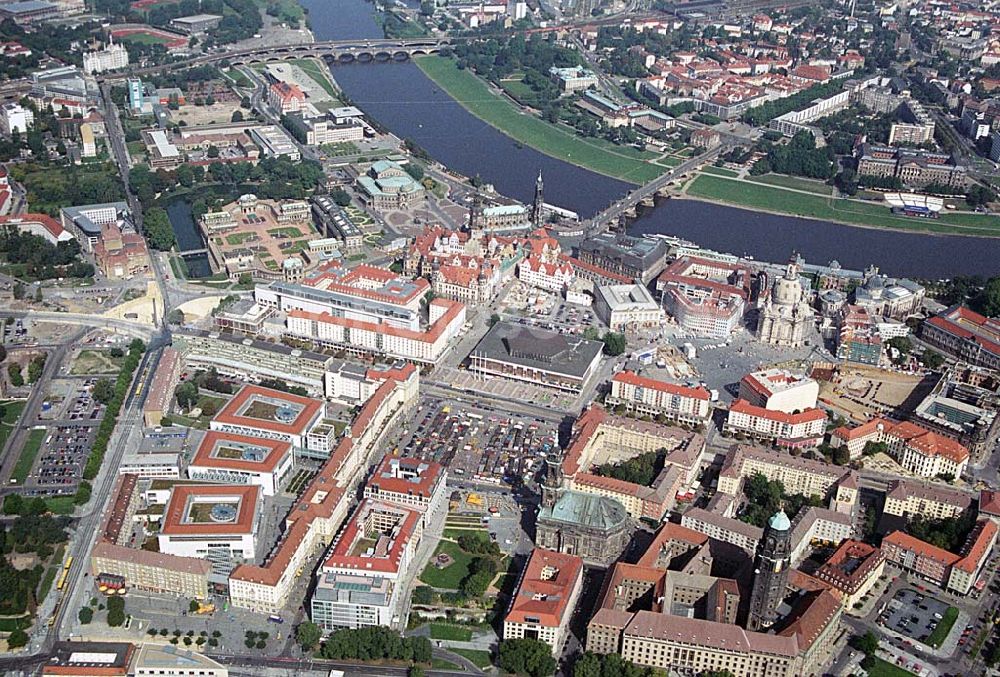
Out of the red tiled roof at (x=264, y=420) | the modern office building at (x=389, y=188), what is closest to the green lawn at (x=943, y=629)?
the red tiled roof at (x=264, y=420)

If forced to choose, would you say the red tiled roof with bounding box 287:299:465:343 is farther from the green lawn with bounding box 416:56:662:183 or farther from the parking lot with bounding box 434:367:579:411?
the green lawn with bounding box 416:56:662:183

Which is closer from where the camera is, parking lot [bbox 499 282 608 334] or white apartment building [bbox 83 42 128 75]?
parking lot [bbox 499 282 608 334]

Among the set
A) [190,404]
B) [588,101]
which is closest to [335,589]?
[190,404]

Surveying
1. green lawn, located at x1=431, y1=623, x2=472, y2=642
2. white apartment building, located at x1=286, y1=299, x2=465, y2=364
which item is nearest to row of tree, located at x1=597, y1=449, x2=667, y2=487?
green lawn, located at x1=431, y1=623, x2=472, y2=642

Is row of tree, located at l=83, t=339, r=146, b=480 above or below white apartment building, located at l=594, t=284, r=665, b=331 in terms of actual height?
below

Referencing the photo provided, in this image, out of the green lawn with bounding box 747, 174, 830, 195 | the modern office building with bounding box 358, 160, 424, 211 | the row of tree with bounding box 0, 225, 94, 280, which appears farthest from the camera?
the green lawn with bounding box 747, 174, 830, 195

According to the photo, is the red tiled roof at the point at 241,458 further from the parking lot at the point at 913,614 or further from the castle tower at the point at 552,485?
the parking lot at the point at 913,614

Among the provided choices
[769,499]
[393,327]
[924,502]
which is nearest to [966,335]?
[924,502]
